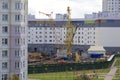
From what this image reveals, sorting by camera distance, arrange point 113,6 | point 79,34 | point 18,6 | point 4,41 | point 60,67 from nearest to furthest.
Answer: point 4,41
point 18,6
point 60,67
point 79,34
point 113,6

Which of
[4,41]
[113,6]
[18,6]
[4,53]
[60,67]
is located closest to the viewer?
[4,41]

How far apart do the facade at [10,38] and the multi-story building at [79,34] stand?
78543mm

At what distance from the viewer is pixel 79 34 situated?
121000 millimetres

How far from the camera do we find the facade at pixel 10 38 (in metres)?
33.6

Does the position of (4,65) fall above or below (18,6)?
below

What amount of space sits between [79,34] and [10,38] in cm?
8753

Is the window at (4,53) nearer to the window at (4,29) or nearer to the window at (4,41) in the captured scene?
the window at (4,41)

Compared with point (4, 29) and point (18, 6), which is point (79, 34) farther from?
point (4, 29)

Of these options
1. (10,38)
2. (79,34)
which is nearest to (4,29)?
(10,38)

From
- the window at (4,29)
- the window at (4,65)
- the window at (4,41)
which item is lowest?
the window at (4,65)

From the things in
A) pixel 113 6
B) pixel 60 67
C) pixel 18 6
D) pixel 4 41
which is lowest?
pixel 60 67

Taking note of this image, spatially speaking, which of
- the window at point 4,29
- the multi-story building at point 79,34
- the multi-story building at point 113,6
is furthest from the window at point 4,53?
the multi-story building at point 113,6

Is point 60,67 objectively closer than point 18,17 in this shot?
No

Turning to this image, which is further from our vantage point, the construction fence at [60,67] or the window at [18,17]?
the construction fence at [60,67]
